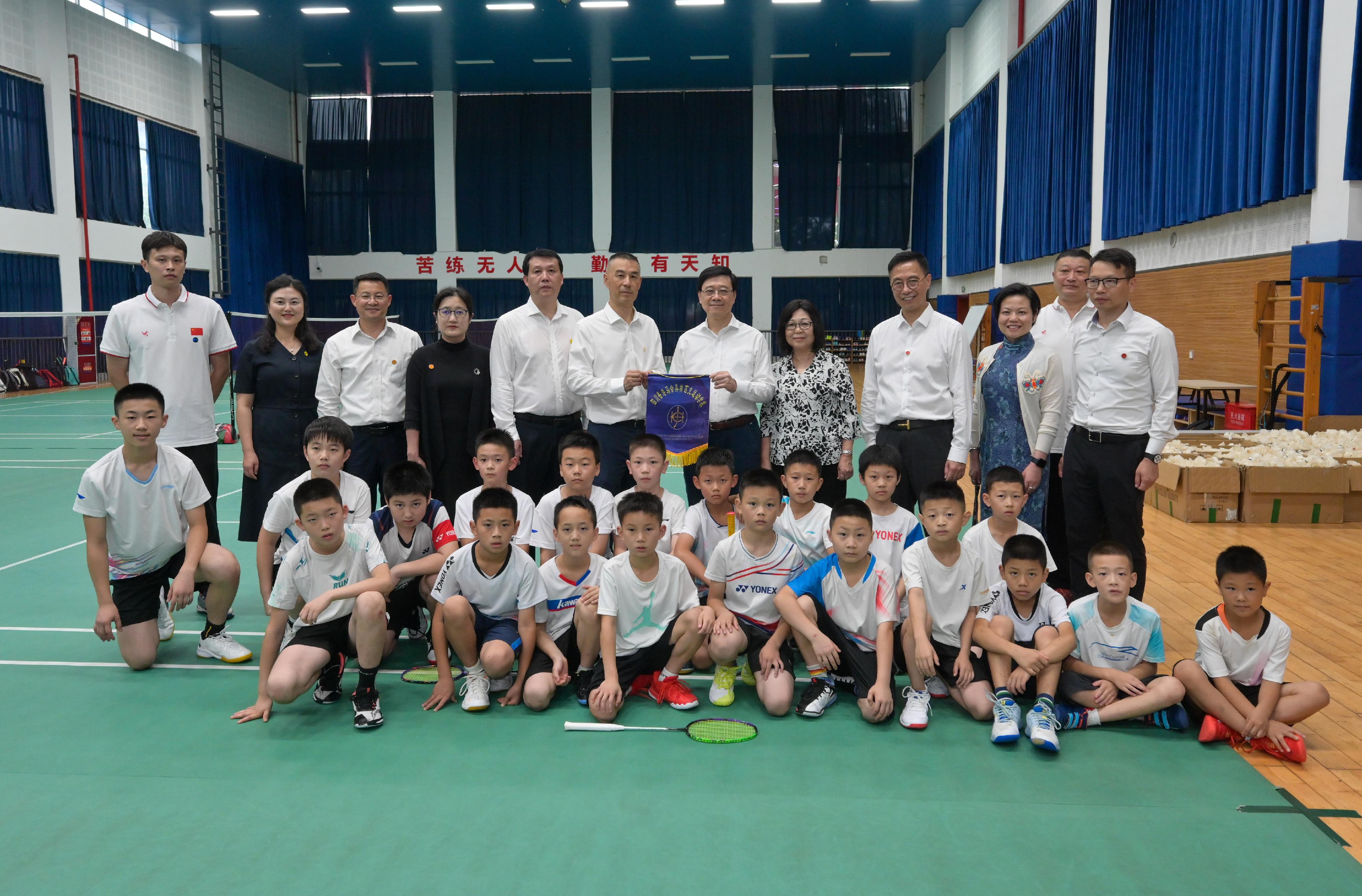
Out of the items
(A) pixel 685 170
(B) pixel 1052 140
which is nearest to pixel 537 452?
(B) pixel 1052 140

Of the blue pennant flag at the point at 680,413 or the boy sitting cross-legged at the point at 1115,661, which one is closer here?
the boy sitting cross-legged at the point at 1115,661

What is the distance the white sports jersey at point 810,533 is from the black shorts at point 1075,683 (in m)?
1.24

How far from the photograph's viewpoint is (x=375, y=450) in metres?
5.65

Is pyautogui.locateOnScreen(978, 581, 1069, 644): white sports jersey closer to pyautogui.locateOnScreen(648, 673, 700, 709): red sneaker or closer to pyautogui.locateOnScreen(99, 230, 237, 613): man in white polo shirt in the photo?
pyautogui.locateOnScreen(648, 673, 700, 709): red sneaker

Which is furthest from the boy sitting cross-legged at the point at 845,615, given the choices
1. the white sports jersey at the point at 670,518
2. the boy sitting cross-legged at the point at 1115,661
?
the boy sitting cross-legged at the point at 1115,661

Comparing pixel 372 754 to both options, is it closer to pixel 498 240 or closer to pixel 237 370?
pixel 237 370

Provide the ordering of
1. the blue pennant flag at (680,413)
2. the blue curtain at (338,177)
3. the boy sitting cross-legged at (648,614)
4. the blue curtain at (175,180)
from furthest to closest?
the blue curtain at (338,177) → the blue curtain at (175,180) → the blue pennant flag at (680,413) → the boy sitting cross-legged at (648,614)

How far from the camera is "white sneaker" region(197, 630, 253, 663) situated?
4.81m

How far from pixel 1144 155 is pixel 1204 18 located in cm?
198

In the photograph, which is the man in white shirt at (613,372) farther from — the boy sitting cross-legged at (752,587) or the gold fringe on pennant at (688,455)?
the boy sitting cross-legged at (752,587)

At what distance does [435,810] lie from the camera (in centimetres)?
324

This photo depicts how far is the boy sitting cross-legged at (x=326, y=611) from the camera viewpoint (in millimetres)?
4055

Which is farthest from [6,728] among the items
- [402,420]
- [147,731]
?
[402,420]

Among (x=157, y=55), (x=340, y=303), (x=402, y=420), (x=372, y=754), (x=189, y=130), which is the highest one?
(x=157, y=55)
